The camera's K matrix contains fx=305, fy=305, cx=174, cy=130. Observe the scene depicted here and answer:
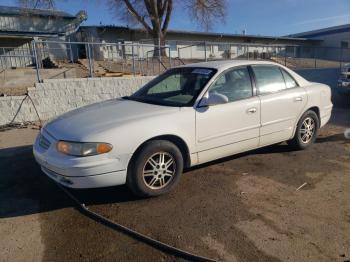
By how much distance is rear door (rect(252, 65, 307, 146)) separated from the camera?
14.6 feet

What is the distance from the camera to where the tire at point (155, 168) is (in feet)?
A: 11.1

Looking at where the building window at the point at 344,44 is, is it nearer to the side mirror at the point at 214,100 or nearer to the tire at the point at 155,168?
the side mirror at the point at 214,100

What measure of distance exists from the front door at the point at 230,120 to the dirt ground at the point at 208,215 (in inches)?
16.5

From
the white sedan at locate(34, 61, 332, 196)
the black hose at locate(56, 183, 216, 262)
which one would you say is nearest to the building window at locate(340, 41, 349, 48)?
the white sedan at locate(34, 61, 332, 196)

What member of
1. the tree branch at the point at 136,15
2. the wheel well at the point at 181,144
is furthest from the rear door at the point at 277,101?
the tree branch at the point at 136,15

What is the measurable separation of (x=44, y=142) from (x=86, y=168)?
83 centimetres

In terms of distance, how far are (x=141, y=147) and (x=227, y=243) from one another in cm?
136

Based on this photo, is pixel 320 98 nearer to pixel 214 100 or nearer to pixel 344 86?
pixel 214 100

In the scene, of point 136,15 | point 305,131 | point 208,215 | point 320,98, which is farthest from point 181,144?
point 136,15

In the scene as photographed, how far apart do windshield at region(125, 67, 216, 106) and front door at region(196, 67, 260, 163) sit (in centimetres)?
19

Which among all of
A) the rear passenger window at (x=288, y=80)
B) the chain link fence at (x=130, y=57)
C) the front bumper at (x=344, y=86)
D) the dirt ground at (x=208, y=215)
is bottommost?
the dirt ground at (x=208, y=215)

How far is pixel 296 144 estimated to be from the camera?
16.7ft

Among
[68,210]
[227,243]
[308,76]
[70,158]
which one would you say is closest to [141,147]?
[70,158]

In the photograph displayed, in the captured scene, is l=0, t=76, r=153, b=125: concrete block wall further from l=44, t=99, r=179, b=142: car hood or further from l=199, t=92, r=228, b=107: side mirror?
l=199, t=92, r=228, b=107: side mirror
